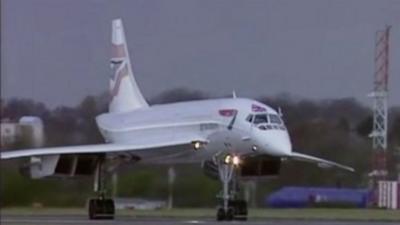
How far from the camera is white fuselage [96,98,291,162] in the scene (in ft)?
127

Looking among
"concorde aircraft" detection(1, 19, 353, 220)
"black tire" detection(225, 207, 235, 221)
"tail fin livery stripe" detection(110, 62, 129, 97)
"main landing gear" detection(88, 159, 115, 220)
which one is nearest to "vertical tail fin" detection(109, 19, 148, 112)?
"tail fin livery stripe" detection(110, 62, 129, 97)

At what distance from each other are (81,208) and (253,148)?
15.7 ft

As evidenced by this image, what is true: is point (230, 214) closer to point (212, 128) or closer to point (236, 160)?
point (236, 160)

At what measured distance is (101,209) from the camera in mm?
38906

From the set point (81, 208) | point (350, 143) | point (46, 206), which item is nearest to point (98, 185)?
point (81, 208)

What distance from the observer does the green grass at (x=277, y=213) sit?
124 feet

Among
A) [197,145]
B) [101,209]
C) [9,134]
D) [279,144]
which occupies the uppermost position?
[197,145]

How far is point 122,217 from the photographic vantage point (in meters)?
38.9

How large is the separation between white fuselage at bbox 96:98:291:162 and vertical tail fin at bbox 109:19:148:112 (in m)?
1.53

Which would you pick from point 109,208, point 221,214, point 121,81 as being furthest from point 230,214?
point 121,81

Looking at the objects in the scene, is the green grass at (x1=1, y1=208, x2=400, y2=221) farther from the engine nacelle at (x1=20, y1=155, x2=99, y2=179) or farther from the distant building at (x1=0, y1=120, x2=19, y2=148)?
the distant building at (x1=0, y1=120, x2=19, y2=148)

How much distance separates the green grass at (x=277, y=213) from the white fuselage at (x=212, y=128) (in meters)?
1.66

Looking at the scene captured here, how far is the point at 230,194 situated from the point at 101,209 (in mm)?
3421

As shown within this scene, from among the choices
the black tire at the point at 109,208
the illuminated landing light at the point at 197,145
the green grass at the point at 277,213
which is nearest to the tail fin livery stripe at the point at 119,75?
the green grass at the point at 277,213
